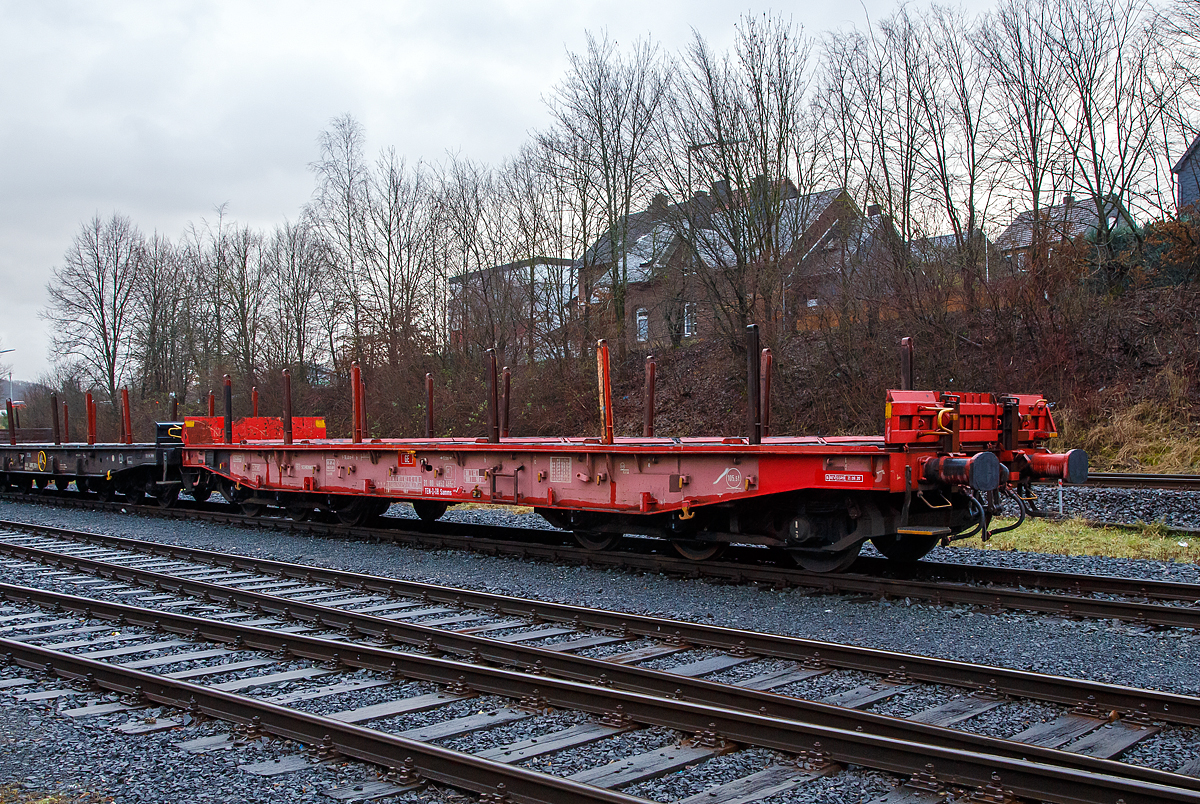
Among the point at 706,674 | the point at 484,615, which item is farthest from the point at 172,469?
the point at 706,674

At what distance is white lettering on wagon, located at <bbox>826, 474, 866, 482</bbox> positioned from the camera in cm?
745

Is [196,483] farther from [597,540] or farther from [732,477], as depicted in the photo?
[732,477]

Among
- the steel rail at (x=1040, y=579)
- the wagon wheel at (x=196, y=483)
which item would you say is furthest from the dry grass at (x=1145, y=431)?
the wagon wheel at (x=196, y=483)

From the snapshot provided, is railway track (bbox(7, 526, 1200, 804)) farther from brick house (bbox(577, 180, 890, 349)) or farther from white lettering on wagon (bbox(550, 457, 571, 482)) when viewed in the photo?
brick house (bbox(577, 180, 890, 349))

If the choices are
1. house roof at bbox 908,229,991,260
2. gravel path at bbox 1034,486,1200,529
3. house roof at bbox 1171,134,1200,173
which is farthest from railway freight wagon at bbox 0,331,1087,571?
house roof at bbox 1171,134,1200,173

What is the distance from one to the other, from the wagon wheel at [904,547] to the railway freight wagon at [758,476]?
16 mm

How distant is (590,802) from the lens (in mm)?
3568

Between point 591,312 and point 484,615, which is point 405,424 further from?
point 484,615

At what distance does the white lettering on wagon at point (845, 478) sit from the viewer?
7454mm

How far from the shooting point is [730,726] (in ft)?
14.6

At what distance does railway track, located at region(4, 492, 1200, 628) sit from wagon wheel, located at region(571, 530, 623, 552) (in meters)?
0.18

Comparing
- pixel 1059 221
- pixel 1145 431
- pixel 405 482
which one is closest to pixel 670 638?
pixel 405 482

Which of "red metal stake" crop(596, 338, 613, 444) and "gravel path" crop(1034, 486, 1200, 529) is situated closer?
"red metal stake" crop(596, 338, 613, 444)

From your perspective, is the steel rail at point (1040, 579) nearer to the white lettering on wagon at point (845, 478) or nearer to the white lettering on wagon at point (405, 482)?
the white lettering on wagon at point (845, 478)
